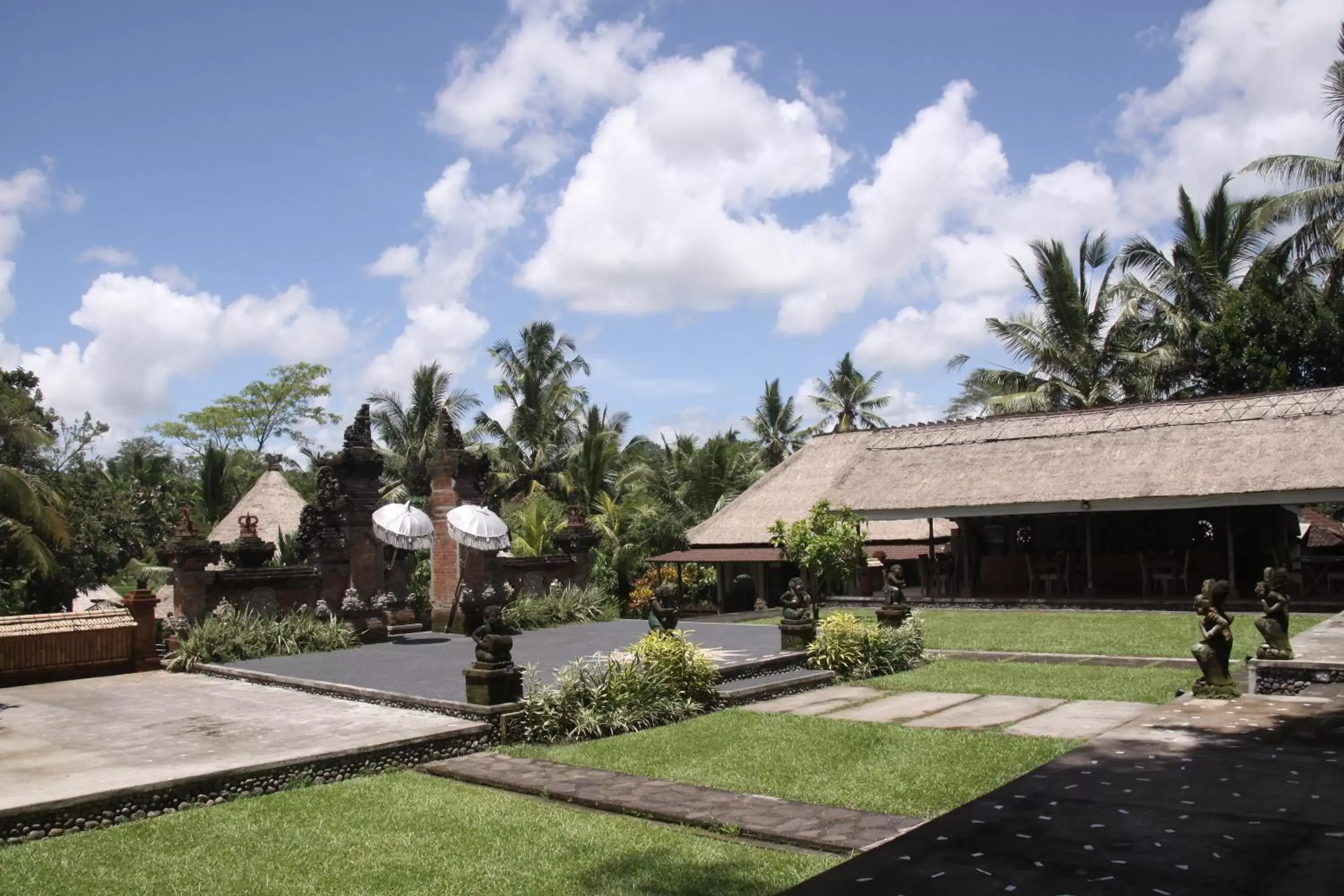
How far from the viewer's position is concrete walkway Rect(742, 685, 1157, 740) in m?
8.96

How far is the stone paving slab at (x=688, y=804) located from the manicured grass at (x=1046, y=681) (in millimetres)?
4768

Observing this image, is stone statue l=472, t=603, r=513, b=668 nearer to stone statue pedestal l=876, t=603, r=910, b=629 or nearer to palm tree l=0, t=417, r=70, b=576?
stone statue pedestal l=876, t=603, r=910, b=629

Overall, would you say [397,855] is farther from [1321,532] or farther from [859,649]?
[1321,532]

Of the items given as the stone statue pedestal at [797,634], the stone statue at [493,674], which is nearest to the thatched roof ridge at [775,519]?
the stone statue pedestal at [797,634]

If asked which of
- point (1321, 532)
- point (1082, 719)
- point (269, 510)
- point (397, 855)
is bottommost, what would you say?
point (397, 855)

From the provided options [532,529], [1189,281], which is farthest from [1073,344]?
[532,529]

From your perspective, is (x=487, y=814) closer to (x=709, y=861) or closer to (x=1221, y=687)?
(x=709, y=861)

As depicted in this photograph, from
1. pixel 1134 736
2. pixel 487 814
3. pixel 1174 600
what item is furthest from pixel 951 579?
pixel 487 814

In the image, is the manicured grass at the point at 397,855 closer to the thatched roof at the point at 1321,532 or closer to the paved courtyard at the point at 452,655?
the paved courtyard at the point at 452,655

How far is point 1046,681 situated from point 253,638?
11.0m

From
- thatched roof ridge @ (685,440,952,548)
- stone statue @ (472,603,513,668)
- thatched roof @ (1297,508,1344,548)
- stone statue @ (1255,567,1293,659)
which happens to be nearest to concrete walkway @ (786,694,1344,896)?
stone statue @ (1255,567,1293,659)

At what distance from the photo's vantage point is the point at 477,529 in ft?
59.2

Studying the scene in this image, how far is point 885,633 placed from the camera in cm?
1317

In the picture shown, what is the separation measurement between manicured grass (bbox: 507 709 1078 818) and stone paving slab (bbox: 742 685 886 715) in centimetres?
67
